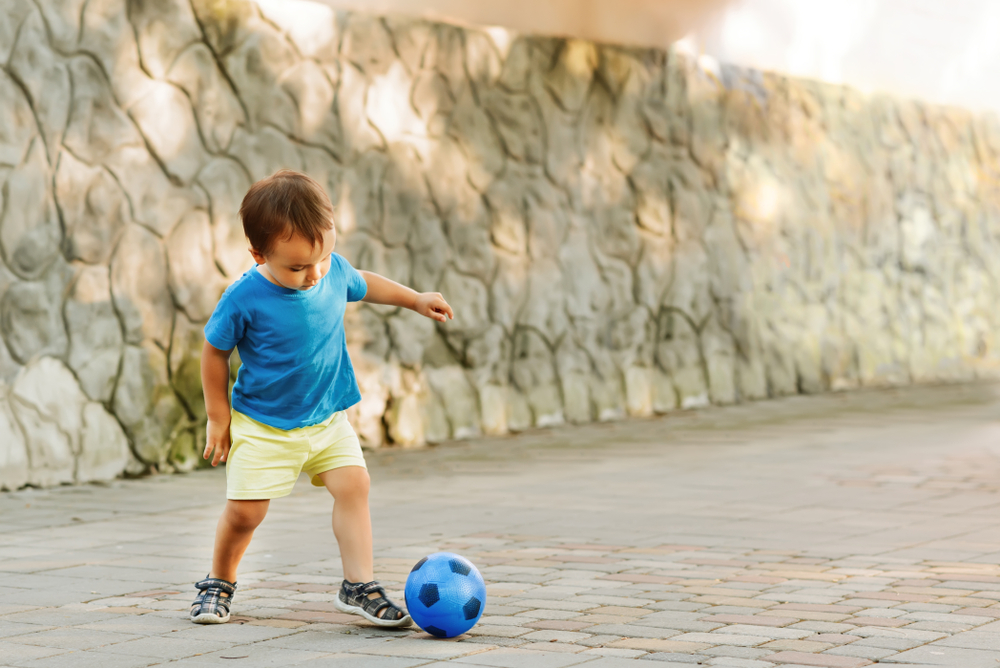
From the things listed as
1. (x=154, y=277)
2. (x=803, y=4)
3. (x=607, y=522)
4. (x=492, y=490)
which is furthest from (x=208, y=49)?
(x=803, y=4)

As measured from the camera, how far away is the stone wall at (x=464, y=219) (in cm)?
730

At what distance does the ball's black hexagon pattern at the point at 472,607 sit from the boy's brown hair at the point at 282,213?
1083mm

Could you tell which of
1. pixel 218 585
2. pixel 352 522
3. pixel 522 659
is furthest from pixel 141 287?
pixel 522 659

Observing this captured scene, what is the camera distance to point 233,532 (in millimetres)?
4137

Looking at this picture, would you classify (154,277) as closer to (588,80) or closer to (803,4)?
(588,80)

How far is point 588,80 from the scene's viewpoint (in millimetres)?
10547

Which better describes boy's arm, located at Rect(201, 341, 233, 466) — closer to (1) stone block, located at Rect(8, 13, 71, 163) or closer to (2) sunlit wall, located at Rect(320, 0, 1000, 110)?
(1) stone block, located at Rect(8, 13, 71, 163)

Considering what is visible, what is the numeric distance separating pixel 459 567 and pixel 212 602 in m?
0.77

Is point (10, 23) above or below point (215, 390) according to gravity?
above

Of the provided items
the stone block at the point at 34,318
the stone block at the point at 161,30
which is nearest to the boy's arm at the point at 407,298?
the stone block at the point at 34,318

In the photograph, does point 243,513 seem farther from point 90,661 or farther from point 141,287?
point 141,287

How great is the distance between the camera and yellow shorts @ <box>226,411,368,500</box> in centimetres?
409

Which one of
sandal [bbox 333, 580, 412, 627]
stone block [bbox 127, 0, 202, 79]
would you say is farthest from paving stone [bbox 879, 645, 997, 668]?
stone block [bbox 127, 0, 202, 79]

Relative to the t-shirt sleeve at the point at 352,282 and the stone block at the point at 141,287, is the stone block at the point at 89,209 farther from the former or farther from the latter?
the t-shirt sleeve at the point at 352,282
